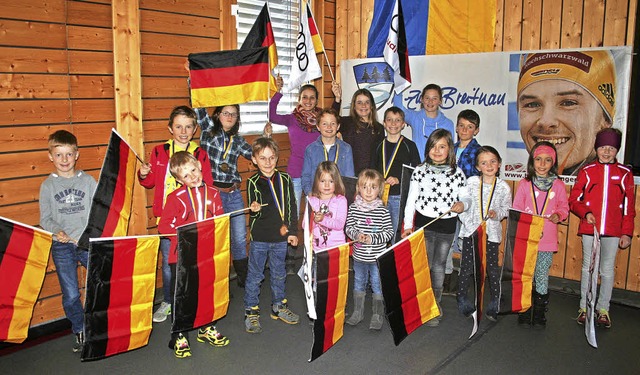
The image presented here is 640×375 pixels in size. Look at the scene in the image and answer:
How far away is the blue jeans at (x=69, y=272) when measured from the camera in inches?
158

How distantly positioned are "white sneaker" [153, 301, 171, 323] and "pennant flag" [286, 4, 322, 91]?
238 centimetres

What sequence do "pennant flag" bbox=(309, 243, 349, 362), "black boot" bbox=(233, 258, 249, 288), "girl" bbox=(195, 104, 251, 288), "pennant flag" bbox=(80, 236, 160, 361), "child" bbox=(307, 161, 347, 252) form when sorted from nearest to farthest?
"pennant flag" bbox=(80, 236, 160, 361) < "pennant flag" bbox=(309, 243, 349, 362) < "child" bbox=(307, 161, 347, 252) < "girl" bbox=(195, 104, 251, 288) < "black boot" bbox=(233, 258, 249, 288)

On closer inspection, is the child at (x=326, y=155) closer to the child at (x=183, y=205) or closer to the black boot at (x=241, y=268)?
the black boot at (x=241, y=268)

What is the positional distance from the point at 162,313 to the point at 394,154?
253 centimetres

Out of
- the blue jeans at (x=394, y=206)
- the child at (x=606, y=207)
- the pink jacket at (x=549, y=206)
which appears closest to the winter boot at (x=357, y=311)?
the blue jeans at (x=394, y=206)

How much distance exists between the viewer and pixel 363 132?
553 cm

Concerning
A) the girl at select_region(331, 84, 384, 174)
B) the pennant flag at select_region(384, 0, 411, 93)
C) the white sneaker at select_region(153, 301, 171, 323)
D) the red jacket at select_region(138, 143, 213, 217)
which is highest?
the pennant flag at select_region(384, 0, 411, 93)

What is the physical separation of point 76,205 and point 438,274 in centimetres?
293

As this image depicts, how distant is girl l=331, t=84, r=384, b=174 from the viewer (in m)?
5.48

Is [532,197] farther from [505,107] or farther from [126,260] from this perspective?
[126,260]

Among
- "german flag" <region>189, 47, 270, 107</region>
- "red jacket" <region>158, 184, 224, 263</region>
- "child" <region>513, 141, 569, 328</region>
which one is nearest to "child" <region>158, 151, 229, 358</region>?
"red jacket" <region>158, 184, 224, 263</region>

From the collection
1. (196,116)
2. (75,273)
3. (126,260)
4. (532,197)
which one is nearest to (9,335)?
(75,273)

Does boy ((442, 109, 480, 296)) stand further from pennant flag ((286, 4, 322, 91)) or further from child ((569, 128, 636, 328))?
pennant flag ((286, 4, 322, 91))

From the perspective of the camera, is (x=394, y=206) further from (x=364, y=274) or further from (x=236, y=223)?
(x=236, y=223)
